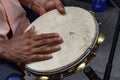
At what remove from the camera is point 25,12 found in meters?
1.33

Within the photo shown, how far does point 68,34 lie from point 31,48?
6.7 inches

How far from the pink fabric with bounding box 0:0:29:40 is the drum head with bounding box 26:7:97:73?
0.32 ft

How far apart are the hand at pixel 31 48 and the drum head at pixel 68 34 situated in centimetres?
2

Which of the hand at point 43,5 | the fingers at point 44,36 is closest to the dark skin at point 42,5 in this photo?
the hand at point 43,5

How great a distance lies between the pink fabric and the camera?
1191 millimetres

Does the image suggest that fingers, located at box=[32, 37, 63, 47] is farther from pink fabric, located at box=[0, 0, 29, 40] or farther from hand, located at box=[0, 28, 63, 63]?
pink fabric, located at box=[0, 0, 29, 40]

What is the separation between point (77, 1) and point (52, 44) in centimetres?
177

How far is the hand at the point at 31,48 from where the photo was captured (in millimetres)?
1077

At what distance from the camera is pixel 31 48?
3.55 feet

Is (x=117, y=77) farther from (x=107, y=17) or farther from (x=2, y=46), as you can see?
(x=2, y=46)

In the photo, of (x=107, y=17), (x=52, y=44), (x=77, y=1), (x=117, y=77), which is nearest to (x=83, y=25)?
(x=52, y=44)

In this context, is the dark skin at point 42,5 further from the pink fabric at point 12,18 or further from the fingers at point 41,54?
the fingers at point 41,54

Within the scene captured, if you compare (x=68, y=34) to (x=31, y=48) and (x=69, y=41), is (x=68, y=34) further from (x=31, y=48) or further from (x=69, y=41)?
(x=31, y=48)

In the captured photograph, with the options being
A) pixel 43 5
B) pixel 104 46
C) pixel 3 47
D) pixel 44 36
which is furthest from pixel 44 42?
pixel 104 46
